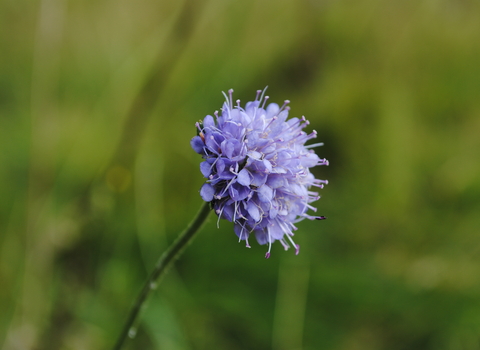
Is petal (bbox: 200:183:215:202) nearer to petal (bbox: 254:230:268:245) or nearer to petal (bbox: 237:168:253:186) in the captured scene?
petal (bbox: 237:168:253:186)

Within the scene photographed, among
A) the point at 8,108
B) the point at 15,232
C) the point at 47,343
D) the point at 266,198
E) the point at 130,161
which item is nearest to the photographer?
the point at 266,198

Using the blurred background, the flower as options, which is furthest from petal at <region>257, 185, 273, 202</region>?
the blurred background

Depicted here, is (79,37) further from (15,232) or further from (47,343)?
(47,343)

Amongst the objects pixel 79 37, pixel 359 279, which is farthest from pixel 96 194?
pixel 359 279

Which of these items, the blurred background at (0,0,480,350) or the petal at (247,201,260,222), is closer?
the petal at (247,201,260,222)

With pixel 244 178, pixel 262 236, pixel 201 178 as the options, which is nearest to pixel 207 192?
pixel 244 178

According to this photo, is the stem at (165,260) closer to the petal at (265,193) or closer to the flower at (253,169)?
the flower at (253,169)

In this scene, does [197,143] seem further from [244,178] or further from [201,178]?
[201,178]

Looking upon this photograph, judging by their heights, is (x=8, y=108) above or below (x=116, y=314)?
above
